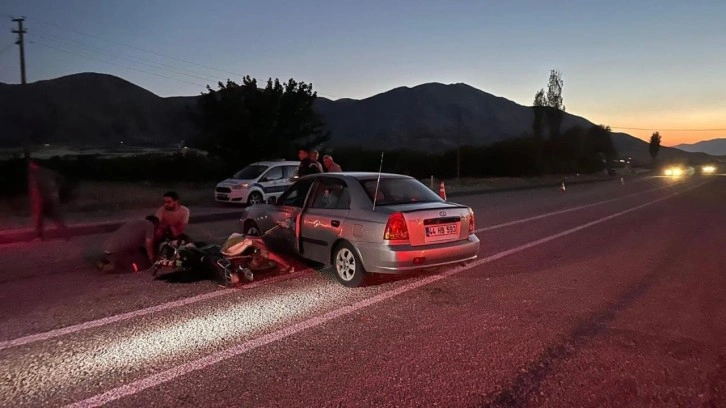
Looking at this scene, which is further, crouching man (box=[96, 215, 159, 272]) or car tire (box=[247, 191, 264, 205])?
car tire (box=[247, 191, 264, 205])

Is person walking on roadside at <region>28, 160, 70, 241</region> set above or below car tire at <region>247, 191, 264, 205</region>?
above

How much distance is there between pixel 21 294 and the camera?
289 inches

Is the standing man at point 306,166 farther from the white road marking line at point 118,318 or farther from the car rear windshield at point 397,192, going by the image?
the white road marking line at point 118,318

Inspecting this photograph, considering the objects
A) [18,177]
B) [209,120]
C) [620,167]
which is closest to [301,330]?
[18,177]

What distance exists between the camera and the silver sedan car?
7.17 m

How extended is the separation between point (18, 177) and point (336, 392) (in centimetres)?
2757

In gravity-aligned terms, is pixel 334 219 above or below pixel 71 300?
above

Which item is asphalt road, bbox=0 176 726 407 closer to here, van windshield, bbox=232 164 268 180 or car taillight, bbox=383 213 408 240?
car taillight, bbox=383 213 408 240

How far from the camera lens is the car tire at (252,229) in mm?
9391

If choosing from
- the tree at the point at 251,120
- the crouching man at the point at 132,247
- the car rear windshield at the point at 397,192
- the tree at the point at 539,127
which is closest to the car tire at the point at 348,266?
the car rear windshield at the point at 397,192

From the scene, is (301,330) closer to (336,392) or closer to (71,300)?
(336,392)

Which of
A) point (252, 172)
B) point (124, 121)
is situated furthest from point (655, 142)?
point (252, 172)

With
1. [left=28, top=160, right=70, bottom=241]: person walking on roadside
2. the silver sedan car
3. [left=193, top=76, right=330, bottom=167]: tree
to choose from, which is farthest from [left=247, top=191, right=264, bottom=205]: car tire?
[left=193, top=76, right=330, bottom=167]: tree

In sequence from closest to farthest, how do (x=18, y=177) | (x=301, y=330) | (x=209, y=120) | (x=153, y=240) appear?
(x=301, y=330)
(x=153, y=240)
(x=18, y=177)
(x=209, y=120)
